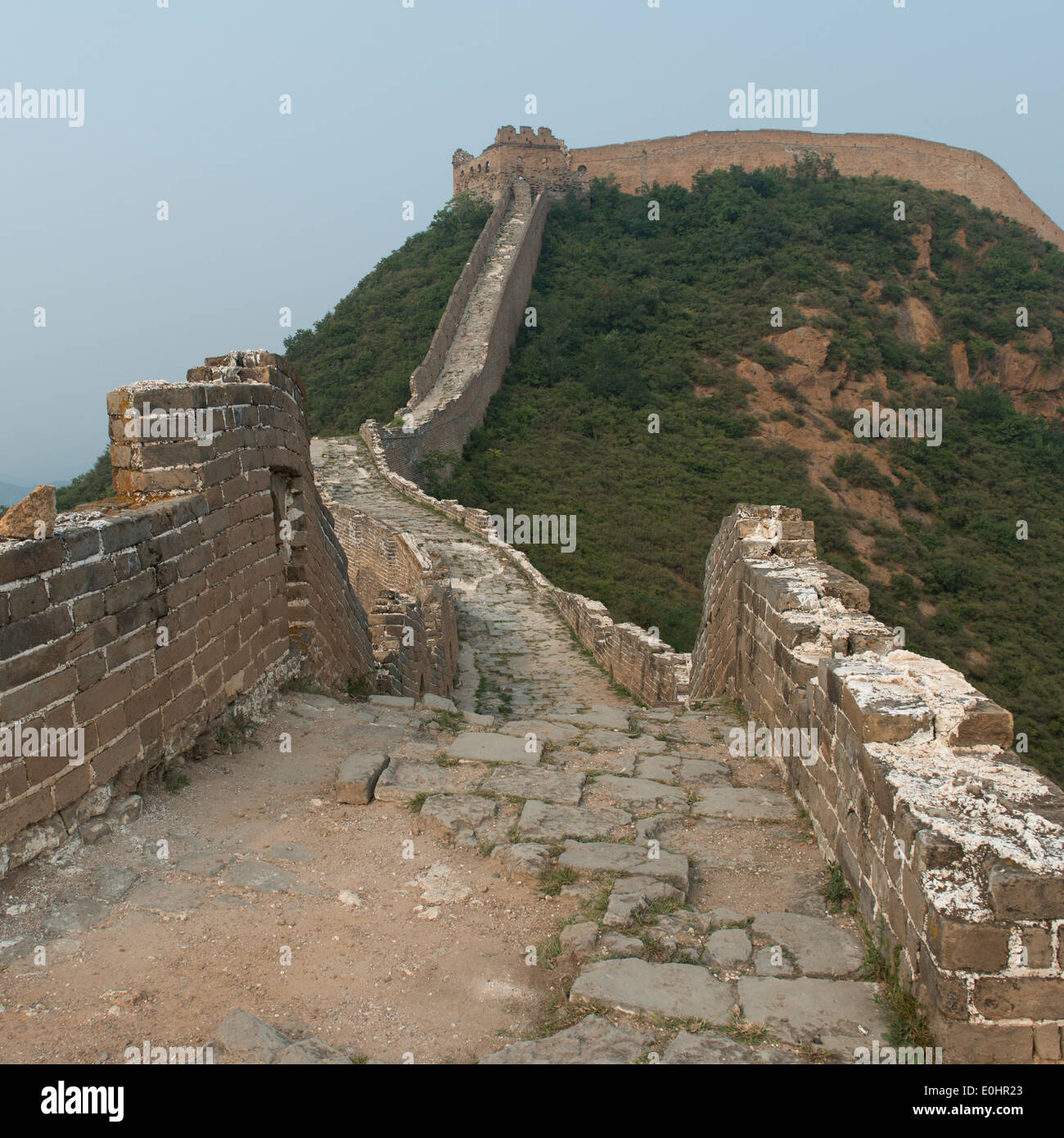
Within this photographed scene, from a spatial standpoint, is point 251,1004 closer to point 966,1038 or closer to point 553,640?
point 966,1038

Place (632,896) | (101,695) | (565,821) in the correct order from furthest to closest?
(565,821) → (101,695) → (632,896)

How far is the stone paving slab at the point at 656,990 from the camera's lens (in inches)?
108

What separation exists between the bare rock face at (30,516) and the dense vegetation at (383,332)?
2155 cm

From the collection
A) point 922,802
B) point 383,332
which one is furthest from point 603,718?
point 383,332

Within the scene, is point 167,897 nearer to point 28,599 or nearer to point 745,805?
point 28,599

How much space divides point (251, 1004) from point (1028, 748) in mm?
16106

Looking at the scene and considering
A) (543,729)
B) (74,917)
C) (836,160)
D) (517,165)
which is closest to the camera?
(74,917)

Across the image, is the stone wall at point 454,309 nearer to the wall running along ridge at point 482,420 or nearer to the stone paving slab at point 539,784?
the wall running along ridge at point 482,420

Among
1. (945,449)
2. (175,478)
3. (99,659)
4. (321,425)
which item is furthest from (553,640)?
(945,449)

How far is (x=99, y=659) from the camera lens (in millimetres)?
3701

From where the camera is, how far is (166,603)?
4297 millimetres

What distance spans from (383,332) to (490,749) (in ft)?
86.4

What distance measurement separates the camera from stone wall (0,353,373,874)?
3289 millimetres

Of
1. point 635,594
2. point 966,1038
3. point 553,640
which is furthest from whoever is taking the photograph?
point 635,594
